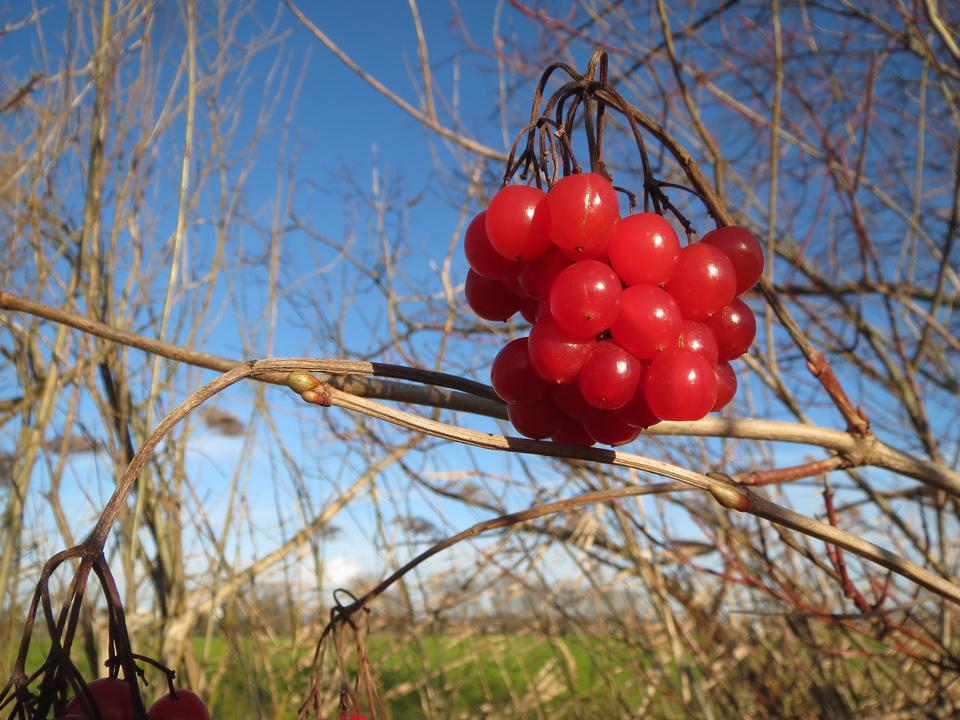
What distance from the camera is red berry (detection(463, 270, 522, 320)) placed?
60cm

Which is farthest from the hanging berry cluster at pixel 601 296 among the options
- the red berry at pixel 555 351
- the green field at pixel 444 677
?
the green field at pixel 444 677

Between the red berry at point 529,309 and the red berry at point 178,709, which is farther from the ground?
the red berry at point 529,309

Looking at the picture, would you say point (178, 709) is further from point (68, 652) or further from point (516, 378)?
point (516, 378)

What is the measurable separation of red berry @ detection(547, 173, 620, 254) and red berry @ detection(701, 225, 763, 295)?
0.13 m

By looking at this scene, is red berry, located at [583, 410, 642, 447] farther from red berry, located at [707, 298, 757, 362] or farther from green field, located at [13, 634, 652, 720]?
green field, located at [13, 634, 652, 720]

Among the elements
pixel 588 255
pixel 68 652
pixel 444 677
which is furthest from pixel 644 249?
pixel 444 677

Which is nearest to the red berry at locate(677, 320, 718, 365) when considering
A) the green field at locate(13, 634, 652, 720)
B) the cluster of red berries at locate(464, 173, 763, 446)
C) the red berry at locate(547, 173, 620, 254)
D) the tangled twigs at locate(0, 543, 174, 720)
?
the cluster of red berries at locate(464, 173, 763, 446)

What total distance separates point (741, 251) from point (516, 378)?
0.68ft

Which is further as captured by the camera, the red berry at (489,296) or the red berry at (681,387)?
the red berry at (489,296)

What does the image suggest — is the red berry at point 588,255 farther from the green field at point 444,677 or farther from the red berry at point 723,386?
the green field at point 444,677

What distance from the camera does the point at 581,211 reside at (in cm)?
48

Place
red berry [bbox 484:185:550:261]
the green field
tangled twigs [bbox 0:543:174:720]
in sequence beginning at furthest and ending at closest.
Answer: the green field
red berry [bbox 484:185:550:261]
tangled twigs [bbox 0:543:174:720]

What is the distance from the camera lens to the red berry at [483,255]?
0.55 m

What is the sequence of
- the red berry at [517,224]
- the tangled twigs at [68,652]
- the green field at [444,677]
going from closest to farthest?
the tangled twigs at [68,652] < the red berry at [517,224] < the green field at [444,677]
